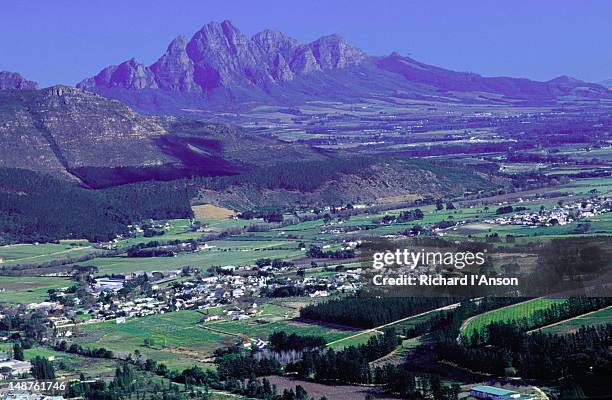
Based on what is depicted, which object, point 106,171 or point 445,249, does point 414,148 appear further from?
point 445,249

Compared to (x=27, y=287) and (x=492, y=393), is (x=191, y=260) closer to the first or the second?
(x=27, y=287)

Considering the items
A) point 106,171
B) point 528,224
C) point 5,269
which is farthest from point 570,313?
point 106,171

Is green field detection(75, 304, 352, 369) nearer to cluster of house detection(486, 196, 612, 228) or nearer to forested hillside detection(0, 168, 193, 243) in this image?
cluster of house detection(486, 196, 612, 228)

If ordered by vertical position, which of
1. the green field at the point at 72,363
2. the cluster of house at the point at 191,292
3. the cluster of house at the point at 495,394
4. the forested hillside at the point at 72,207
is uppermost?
the forested hillside at the point at 72,207

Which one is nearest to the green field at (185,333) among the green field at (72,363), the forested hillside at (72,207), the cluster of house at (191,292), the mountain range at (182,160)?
the cluster of house at (191,292)

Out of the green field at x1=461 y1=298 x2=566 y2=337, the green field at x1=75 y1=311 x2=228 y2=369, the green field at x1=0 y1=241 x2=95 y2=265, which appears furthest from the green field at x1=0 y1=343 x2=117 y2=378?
the green field at x1=0 y1=241 x2=95 y2=265

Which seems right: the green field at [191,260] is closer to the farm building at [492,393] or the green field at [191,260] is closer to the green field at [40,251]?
the green field at [40,251]

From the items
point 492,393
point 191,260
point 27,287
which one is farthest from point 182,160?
point 492,393
